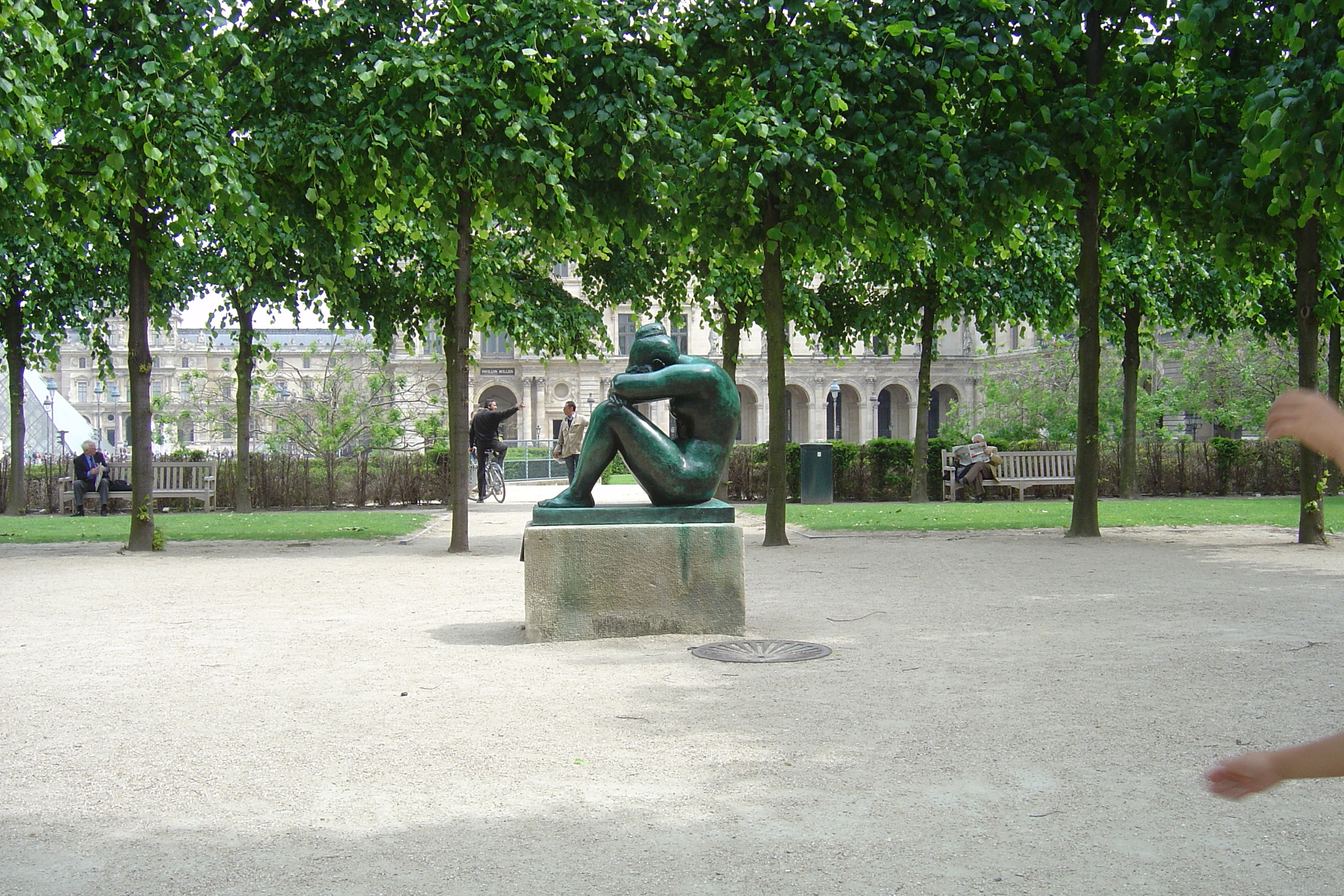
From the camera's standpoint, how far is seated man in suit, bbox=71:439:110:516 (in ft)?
67.6

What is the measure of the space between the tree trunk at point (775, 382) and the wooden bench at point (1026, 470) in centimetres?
1103

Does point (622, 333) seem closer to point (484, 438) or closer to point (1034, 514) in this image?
point (484, 438)

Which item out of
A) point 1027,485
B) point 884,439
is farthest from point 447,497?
point 1027,485

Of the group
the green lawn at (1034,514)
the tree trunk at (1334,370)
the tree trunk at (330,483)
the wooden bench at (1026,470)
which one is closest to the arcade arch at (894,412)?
the wooden bench at (1026,470)

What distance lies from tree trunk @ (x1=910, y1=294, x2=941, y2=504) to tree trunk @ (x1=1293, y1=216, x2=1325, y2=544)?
938 cm

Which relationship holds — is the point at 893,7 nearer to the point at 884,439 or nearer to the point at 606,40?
the point at 606,40

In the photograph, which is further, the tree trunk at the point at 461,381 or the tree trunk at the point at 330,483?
the tree trunk at the point at 330,483

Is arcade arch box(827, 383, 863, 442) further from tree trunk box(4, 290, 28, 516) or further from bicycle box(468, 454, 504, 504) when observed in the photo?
tree trunk box(4, 290, 28, 516)

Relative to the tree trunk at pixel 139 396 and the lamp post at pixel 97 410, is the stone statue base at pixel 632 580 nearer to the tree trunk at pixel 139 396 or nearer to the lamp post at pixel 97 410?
the tree trunk at pixel 139 396

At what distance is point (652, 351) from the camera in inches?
264

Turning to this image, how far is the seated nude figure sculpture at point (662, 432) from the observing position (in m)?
6.55

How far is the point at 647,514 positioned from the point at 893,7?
659cm

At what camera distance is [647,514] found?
6.52 meters

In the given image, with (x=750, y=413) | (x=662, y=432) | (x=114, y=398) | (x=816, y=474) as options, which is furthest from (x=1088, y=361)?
(x=114, y=398)
